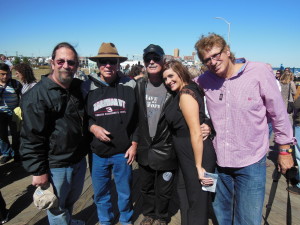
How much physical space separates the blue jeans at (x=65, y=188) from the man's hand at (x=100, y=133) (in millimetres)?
330

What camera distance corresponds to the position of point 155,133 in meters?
2.39

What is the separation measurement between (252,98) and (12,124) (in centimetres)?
458

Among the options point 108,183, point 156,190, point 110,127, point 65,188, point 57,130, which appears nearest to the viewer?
point 57,130

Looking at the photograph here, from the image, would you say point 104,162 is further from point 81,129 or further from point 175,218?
point 175,218

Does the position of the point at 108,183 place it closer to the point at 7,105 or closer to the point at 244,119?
the point at 244,119

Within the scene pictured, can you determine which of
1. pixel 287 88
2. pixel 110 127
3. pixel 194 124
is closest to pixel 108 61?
pixel 110 127

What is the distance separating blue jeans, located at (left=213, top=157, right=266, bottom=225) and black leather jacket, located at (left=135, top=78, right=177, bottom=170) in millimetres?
585

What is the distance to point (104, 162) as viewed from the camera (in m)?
2.36

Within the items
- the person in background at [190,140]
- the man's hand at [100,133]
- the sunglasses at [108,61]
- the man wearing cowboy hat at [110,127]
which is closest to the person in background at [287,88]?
the person in background at [190,140]

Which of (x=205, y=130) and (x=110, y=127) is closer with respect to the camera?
(x=205, y=130)

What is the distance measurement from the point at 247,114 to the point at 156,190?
Result: 4.86 feet

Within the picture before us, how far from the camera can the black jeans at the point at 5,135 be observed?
4316mm

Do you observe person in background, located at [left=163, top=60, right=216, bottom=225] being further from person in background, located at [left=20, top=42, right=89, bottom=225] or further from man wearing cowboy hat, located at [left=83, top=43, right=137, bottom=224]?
person in background, located at [left=20, top=42, right=89, bottom=225]

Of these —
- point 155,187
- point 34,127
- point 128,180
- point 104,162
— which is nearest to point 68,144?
point 34,127
